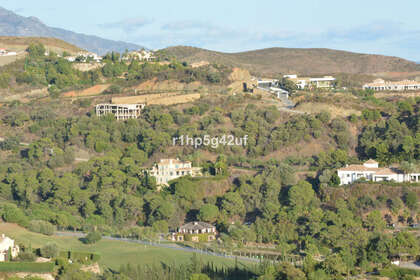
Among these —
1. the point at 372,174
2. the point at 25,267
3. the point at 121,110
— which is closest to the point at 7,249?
the point at 25,267

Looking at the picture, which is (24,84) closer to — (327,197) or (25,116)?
(25,116)

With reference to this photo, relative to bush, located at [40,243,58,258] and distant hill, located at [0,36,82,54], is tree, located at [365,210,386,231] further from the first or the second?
distant hill, located at [0,36,82,54]

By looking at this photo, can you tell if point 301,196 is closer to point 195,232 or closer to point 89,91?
point 195,232

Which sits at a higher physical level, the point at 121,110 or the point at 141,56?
the point at 141,56

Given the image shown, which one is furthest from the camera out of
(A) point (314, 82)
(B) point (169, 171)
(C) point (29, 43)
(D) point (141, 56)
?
(C) point (29, 43)

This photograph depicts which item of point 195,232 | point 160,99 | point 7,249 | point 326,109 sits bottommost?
point 195,232

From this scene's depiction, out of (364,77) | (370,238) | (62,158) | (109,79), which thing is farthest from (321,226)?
(364,77)
